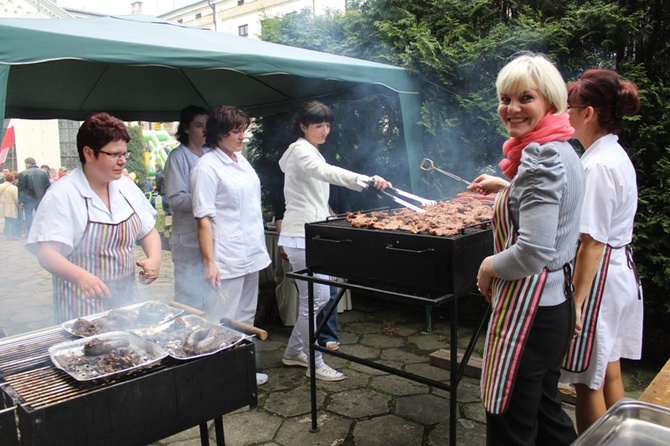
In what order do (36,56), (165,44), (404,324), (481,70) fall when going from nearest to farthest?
(36,56), (165,44), (481,70), (404,324)

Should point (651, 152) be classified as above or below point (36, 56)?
below

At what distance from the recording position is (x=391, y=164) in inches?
224

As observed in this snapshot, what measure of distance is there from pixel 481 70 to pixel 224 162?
9.09 feet

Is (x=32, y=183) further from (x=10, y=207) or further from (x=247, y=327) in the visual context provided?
(x=247, y=327)

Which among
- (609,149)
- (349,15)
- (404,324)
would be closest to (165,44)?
(609,149)

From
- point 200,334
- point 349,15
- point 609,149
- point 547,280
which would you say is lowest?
point 200,334

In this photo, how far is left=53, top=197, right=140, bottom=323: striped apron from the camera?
264 cm

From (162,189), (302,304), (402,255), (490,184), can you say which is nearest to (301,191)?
(302,304)

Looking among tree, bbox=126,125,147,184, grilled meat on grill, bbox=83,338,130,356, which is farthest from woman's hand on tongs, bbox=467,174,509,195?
tree, bbox=126,125,147,184

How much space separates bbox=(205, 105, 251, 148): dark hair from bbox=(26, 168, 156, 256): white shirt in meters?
0.86

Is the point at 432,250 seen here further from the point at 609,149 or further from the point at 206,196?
the point at 206,196

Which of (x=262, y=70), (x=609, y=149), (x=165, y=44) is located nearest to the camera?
(x=609, y=149)

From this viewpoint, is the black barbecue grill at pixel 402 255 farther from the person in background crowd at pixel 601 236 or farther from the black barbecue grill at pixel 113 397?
the black barbecue grill at pixel 113 397

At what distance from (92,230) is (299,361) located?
2210mm
